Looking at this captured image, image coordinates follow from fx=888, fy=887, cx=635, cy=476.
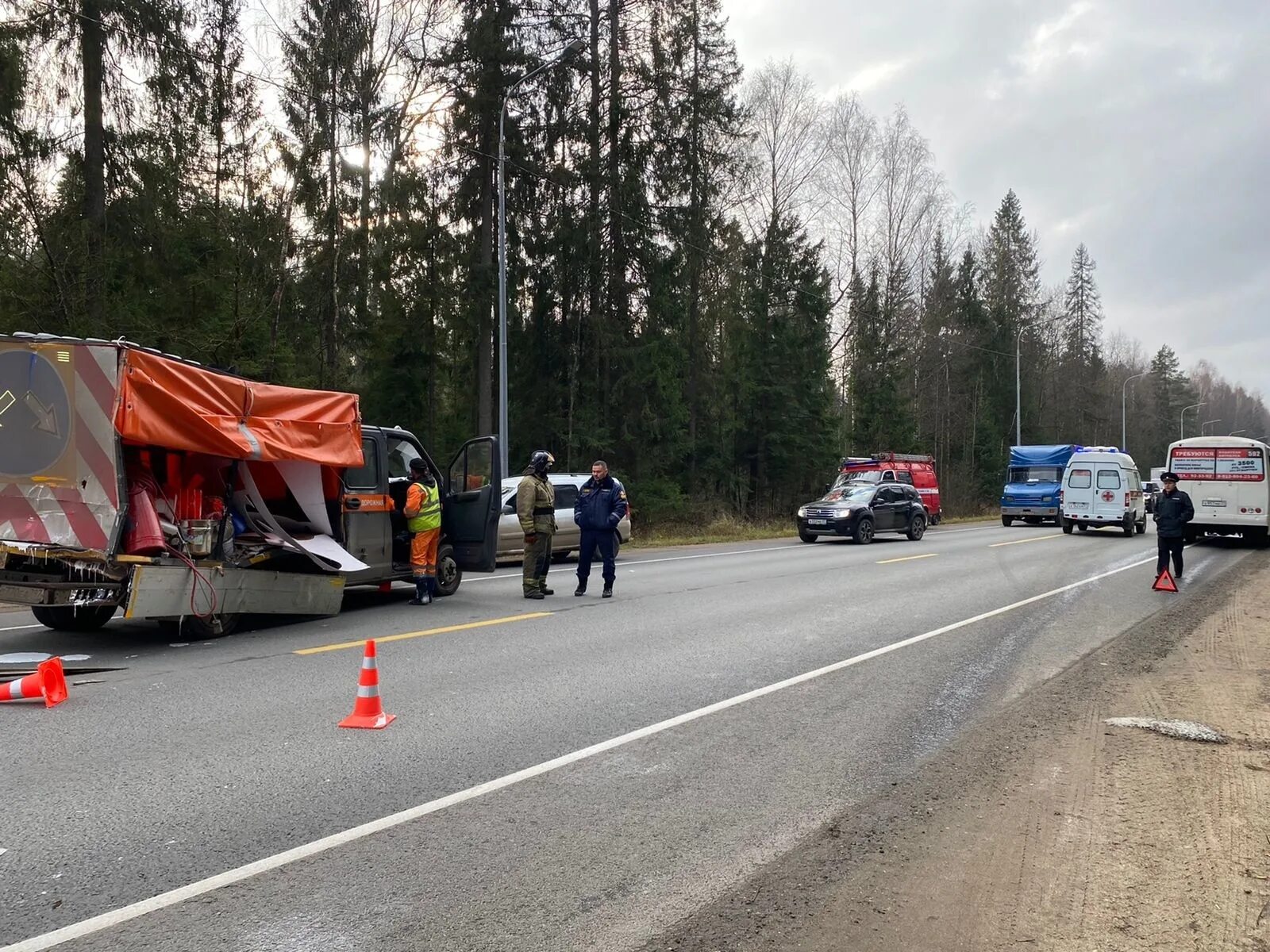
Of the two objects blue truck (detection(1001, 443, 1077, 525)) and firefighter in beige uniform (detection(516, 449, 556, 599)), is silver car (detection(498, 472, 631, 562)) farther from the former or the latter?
blue truck (detection(1001, 443, 1077, 525))

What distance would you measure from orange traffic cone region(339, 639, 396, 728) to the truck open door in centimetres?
568

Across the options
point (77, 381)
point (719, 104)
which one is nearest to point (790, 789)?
point (77, 381)

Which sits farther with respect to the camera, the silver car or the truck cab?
the silver car

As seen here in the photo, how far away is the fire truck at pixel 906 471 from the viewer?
109 ft

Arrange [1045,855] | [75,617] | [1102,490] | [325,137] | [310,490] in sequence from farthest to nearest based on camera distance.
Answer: [1102,490] < [325,137] < [310,490] < [75,617] < [1045,855]

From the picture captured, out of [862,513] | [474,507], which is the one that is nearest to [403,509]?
[474,507]

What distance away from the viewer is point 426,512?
1098 centimetres

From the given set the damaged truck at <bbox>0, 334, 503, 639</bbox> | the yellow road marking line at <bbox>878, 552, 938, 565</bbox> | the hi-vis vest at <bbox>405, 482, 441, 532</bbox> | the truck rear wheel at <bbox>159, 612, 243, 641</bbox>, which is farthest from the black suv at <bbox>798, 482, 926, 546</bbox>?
the truck rear wheel at <bbox>159, 612, 243, 641</bbox>

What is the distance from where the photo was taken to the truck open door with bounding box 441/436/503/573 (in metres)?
11.7

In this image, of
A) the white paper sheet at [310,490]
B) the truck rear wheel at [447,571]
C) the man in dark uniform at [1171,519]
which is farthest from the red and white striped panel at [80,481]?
the man in dark uniform at [1171,519]

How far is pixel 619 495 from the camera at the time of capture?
39.8 feet

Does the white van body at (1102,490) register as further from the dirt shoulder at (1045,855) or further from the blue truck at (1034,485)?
the dirt shoulder at (1045,855)

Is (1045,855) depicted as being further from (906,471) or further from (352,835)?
(906,471)

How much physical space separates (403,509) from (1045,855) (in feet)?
29.1
